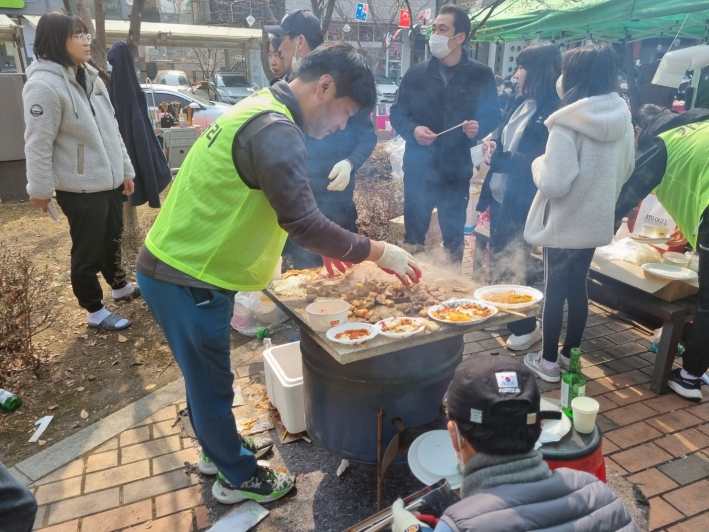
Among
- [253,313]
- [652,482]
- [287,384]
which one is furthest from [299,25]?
[652,482]

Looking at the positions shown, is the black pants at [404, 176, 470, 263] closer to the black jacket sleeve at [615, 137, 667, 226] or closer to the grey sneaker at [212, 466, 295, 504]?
the black jacket sleeve at [615, 137, 667, 226]

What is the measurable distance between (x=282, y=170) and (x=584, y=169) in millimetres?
2490

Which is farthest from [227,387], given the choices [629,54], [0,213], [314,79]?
[629,54]

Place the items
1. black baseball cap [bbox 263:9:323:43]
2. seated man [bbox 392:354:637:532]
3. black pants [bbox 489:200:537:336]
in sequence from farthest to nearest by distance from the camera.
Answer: black pants [bbox 489:200:537:336] → black baseball cap [bbox 263:9:323:43] → seated man [bbox 392:354:637:532]

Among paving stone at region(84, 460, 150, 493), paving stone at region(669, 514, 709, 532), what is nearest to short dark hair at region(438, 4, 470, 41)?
paving stone at region(669, 514, 709, 532)

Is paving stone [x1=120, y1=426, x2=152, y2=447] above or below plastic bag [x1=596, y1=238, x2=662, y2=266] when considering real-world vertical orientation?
below

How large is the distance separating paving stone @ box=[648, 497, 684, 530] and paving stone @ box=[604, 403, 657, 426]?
0.75m

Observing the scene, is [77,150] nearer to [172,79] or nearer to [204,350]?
[204,350]

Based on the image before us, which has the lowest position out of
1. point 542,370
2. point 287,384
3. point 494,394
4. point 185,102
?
point 542,370

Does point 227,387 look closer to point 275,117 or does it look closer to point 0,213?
point 275,117

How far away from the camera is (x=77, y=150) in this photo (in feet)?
14.3

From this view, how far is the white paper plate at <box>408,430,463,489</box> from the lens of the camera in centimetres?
238

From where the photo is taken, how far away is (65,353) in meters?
4.52

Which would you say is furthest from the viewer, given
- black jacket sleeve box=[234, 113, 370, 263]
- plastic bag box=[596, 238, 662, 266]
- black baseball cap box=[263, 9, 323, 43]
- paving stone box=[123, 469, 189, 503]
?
plastic bag box=[596, 238, 662, 266]
